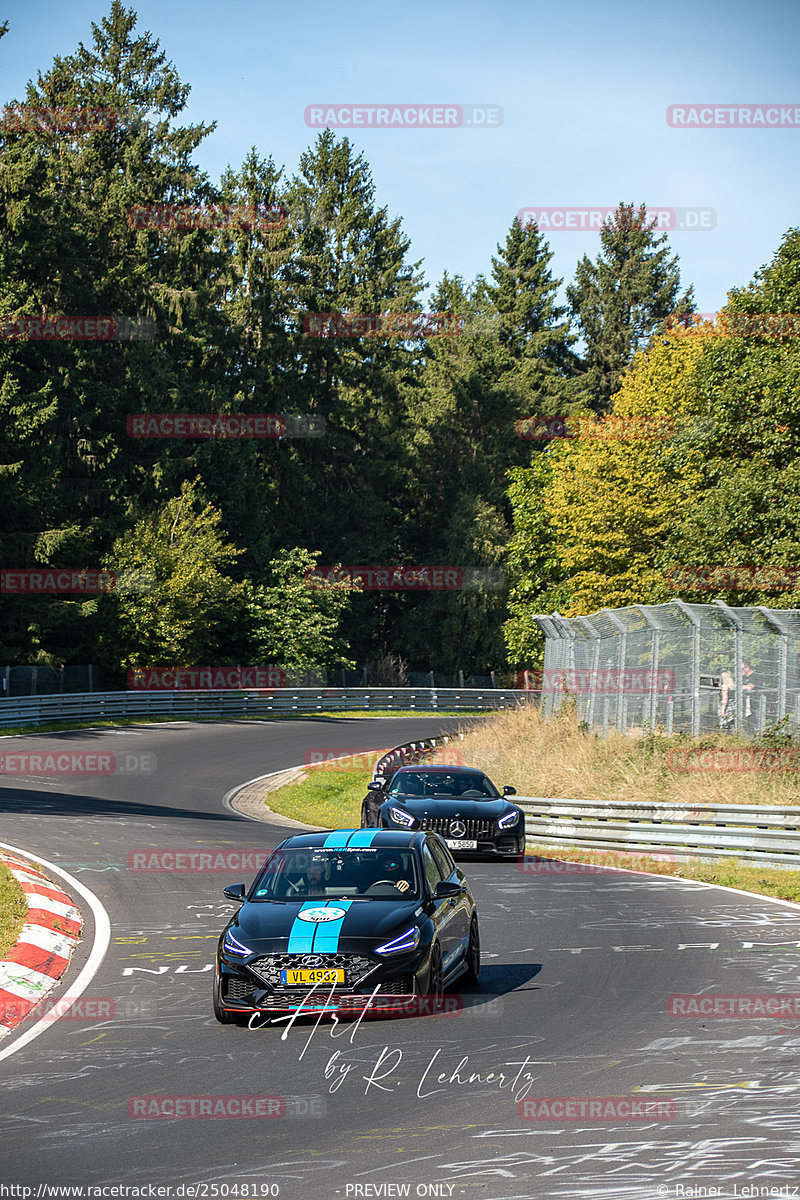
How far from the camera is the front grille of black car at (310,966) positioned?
970cm

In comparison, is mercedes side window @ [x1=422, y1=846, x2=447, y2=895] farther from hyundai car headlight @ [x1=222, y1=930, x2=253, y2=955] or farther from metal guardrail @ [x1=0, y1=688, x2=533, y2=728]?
metal guardrail @ [x1=0, y1=688, x2=533, y2=728]

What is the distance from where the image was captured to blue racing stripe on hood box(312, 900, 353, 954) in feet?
32.1

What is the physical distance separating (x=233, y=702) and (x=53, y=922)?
4408 centimetres

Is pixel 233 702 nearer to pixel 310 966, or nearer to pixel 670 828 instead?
pixel 670 828

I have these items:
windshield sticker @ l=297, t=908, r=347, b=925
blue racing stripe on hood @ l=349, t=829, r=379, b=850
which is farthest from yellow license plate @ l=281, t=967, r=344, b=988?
blue racing stripe on hood @ l=349, t=829, r=379, b=850

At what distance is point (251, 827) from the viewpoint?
82.6 feet

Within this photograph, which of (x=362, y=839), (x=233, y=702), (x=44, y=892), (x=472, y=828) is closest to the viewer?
(x=362, y=839)

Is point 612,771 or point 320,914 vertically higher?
point 320,914

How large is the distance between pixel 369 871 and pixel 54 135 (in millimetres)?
68067

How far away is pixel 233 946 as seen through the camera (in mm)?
9938

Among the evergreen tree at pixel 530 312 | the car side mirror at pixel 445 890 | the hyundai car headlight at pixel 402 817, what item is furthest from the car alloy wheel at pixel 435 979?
the evergreen tree at pixel 530 312

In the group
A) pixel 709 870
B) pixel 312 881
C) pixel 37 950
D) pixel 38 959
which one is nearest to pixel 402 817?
pixel 709 870

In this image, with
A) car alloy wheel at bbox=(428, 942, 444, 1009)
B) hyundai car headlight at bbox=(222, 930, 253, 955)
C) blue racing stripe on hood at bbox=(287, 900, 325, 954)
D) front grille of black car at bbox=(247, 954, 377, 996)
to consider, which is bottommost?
car alloy wheel at bbox=(428, 942, 444, 1009)

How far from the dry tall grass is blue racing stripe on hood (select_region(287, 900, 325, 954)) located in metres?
13.4
